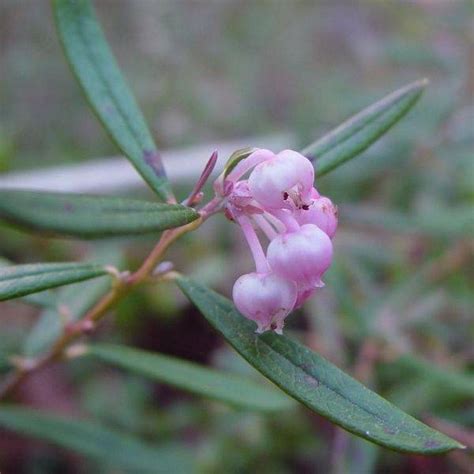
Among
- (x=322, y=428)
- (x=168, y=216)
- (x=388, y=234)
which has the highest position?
(x=388, y=234)

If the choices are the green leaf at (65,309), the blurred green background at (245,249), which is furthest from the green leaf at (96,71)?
the blurred green background at (245,249)

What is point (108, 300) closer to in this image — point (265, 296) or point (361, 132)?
point (265, 296)

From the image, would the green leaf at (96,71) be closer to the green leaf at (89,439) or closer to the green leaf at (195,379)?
the green leaf at (195,379)

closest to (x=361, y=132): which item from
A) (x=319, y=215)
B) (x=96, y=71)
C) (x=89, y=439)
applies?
(x=319, y=215)

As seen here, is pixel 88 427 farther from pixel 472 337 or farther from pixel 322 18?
pixel 322 18

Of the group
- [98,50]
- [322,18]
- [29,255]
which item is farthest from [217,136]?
[98,50]

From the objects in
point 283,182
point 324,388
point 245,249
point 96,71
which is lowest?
point 324,388
